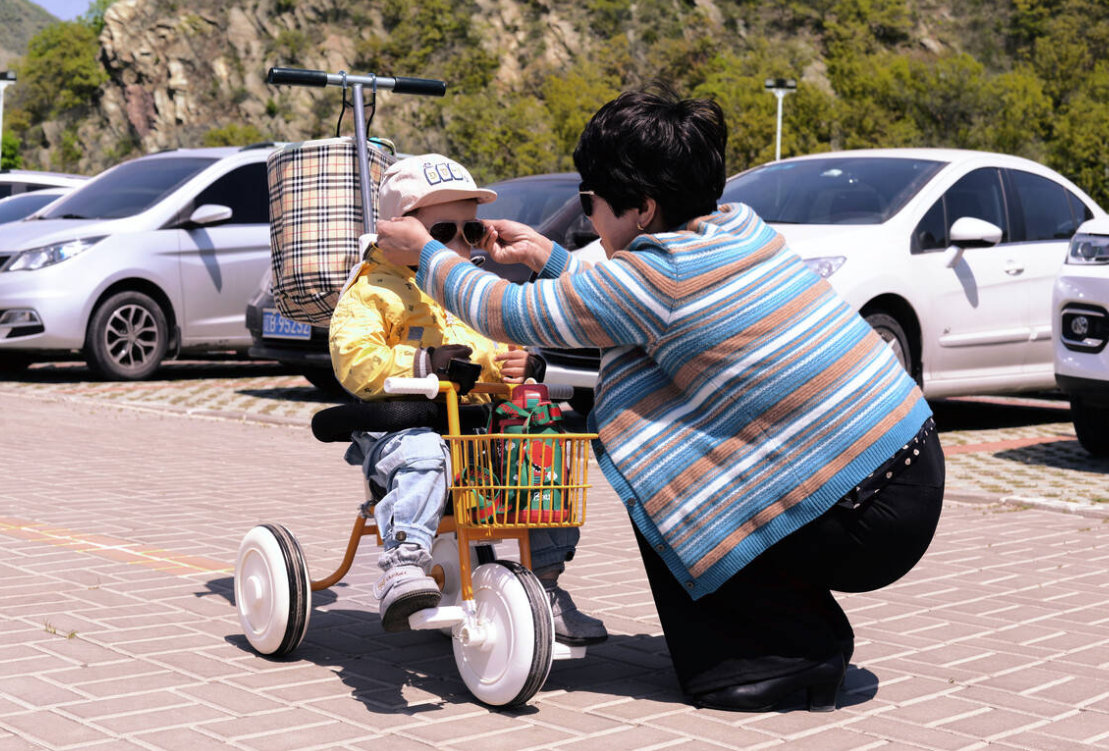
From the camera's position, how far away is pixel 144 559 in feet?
17.5

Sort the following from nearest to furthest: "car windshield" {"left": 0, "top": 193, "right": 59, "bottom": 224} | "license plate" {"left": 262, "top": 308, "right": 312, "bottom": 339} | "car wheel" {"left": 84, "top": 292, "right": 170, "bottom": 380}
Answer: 1. "license plate" {"left": 262, "top": 308, "right": 312, "bottom": 339}
2. "car wheel" {"left": 84, "top": 292, "right": 170, "bottom": 380}
3. "car windshield" {"left": 0, "top": 193, "right": 59, "bottom": 224}

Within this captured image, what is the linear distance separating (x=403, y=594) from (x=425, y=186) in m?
1.06

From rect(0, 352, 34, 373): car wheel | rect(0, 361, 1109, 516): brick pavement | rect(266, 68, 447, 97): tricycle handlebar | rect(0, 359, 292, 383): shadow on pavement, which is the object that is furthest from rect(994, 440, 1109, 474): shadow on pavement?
rect(0, 352, 34, 373): car wheel

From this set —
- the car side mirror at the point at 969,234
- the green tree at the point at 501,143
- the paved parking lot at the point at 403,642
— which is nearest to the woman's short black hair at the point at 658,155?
the paved parking lot at the point at 403,642

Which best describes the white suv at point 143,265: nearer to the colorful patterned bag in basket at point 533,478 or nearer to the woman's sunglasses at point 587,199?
the woman's sunglasses at point 587,199

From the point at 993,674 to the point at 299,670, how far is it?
6.21ft

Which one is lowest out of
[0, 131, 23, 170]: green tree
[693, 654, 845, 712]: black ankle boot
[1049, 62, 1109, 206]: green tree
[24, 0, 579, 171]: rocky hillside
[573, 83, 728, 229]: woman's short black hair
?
[693, 654, 845, 712]: black ankle boot

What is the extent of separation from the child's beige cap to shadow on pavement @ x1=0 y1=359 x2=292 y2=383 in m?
8.67

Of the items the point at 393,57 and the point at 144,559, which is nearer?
the point at 144,559

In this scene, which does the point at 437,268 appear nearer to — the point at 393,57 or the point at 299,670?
the point at 299,670

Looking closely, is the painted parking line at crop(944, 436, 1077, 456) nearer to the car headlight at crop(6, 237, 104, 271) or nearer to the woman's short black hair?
the woman's short black hair

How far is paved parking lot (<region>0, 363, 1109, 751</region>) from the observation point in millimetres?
3344

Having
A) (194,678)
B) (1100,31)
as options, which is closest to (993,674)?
(194,678)

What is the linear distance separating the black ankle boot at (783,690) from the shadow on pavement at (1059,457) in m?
5.09
